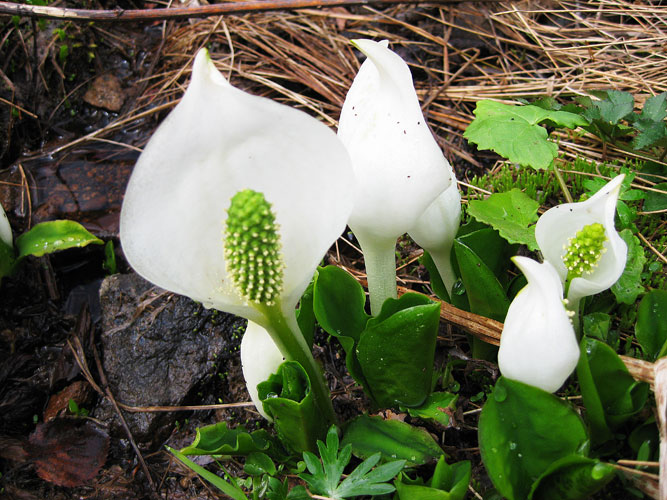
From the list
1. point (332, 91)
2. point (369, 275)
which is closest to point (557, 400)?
point (369, 275)

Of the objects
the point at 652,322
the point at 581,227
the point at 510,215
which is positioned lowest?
the point at 652,322

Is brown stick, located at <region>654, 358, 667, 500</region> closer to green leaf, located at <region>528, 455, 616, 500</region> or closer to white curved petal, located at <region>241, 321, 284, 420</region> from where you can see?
green leaf, located at <region>528, 455, 616, 500</region>

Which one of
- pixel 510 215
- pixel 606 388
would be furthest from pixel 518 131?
pixel 606 388

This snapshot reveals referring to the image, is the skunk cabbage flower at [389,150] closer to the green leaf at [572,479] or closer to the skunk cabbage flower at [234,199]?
the skunk cabbage flower at [234,199]

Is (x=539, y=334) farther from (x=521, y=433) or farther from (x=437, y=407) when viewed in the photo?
(x=437, y=407)

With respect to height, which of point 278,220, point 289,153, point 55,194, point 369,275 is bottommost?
point 55,194

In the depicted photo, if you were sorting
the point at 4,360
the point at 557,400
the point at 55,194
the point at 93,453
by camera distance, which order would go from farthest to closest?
the point at 55,194
the point at 4,360
the point at 93,453
the point at 557,400

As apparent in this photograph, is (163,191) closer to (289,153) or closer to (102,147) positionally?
(289,153)
